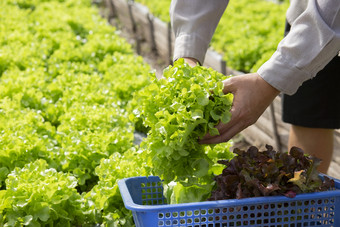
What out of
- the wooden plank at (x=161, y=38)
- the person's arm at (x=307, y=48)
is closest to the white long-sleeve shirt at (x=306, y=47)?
the person's arm at (x=307, y=48)

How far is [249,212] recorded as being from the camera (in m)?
2.32

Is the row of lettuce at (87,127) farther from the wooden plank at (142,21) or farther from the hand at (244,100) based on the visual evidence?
the wooden plank at (142,21)

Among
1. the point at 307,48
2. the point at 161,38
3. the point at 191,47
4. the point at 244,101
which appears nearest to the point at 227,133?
the point at 244,101

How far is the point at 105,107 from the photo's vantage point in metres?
4.63

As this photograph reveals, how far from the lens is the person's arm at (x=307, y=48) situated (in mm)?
2359

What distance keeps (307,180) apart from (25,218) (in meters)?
1.57

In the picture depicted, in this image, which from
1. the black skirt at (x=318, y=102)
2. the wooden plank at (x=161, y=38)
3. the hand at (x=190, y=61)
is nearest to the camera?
the hand at (x=190, y=61)

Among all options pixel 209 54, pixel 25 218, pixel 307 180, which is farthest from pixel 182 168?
pixel 209 54

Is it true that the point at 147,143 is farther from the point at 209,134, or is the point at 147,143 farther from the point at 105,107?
the point at 105,107

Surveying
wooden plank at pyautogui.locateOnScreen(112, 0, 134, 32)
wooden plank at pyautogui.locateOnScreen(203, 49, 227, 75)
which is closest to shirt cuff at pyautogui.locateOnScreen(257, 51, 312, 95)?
wooden plank at pyautogui.locateOnScreen(203, 49, 227, 75)

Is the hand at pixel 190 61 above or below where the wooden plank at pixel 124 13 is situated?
above

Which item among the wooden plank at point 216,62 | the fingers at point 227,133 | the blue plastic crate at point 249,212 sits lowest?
the wooden plank at point 216,62

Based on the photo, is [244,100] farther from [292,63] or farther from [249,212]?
[249,212]

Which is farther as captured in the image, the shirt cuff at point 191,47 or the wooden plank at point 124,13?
the wooden plank at point 124,13
